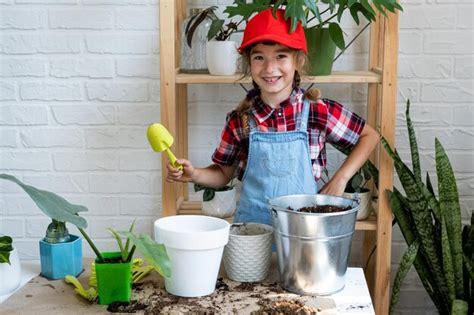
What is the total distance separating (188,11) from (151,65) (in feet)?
0.78

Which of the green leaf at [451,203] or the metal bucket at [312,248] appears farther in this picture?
the green leaf at [451,203]

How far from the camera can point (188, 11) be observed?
2379 millimetres

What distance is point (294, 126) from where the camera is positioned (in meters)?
1.91

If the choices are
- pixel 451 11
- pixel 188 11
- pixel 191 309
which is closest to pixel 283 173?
pixel 191 309

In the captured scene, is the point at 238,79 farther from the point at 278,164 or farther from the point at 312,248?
the point at 312,248

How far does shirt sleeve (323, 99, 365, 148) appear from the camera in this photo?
1960mm

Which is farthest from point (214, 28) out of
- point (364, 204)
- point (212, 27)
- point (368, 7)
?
point (364, 204)

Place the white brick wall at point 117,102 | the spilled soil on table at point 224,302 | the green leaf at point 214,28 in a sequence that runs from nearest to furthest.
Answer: the spilled soil on table at point 224,302, the green leaf at point 214,28, the white brick wall at point 117,102

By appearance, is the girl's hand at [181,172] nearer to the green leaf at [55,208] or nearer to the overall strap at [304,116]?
the overall strap at [304,116]

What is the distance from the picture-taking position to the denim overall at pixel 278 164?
1881mm

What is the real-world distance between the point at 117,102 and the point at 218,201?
24.9 inches

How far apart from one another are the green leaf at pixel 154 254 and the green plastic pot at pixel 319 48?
3.10ft

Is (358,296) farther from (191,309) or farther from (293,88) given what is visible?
(293,88)

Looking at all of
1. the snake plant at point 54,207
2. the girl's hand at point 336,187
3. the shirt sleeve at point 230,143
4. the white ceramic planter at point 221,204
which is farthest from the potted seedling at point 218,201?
the snake plant at point 54,207
